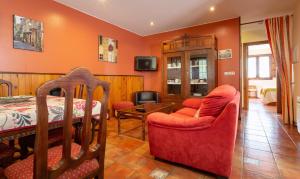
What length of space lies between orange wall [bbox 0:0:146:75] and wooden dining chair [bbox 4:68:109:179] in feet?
7.92

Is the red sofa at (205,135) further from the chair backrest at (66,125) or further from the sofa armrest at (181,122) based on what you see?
the chair backrest at (66,125)

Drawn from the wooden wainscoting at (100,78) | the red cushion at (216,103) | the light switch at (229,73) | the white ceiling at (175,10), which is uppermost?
the white ceiling at (175,10)

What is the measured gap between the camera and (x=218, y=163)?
1.55 meters

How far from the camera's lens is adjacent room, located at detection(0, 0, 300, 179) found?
37.6 inches

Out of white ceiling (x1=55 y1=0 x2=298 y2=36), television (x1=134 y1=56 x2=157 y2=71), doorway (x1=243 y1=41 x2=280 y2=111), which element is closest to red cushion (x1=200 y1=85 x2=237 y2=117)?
white ceiling (x1=55 y1=0 x2=298 y2=36)

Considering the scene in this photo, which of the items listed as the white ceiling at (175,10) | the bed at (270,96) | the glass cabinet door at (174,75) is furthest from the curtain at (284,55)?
the bed at (270,96)

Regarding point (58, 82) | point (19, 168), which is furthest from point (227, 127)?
point (19, 168)

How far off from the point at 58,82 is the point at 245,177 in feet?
6.16

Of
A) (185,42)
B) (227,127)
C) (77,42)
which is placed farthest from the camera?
(185,42)

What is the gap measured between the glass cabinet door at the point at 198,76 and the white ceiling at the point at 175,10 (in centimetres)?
101

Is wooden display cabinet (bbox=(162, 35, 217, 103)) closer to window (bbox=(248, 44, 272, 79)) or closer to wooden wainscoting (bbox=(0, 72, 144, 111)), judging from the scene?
wooden wainscoting (bbox=(0, 72, 144, 111))

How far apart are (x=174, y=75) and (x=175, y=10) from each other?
5.39 feet

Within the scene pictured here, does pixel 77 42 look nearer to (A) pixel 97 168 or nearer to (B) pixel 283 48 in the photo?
(A) pixel 97 168

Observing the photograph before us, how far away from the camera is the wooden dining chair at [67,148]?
0.71 meters
